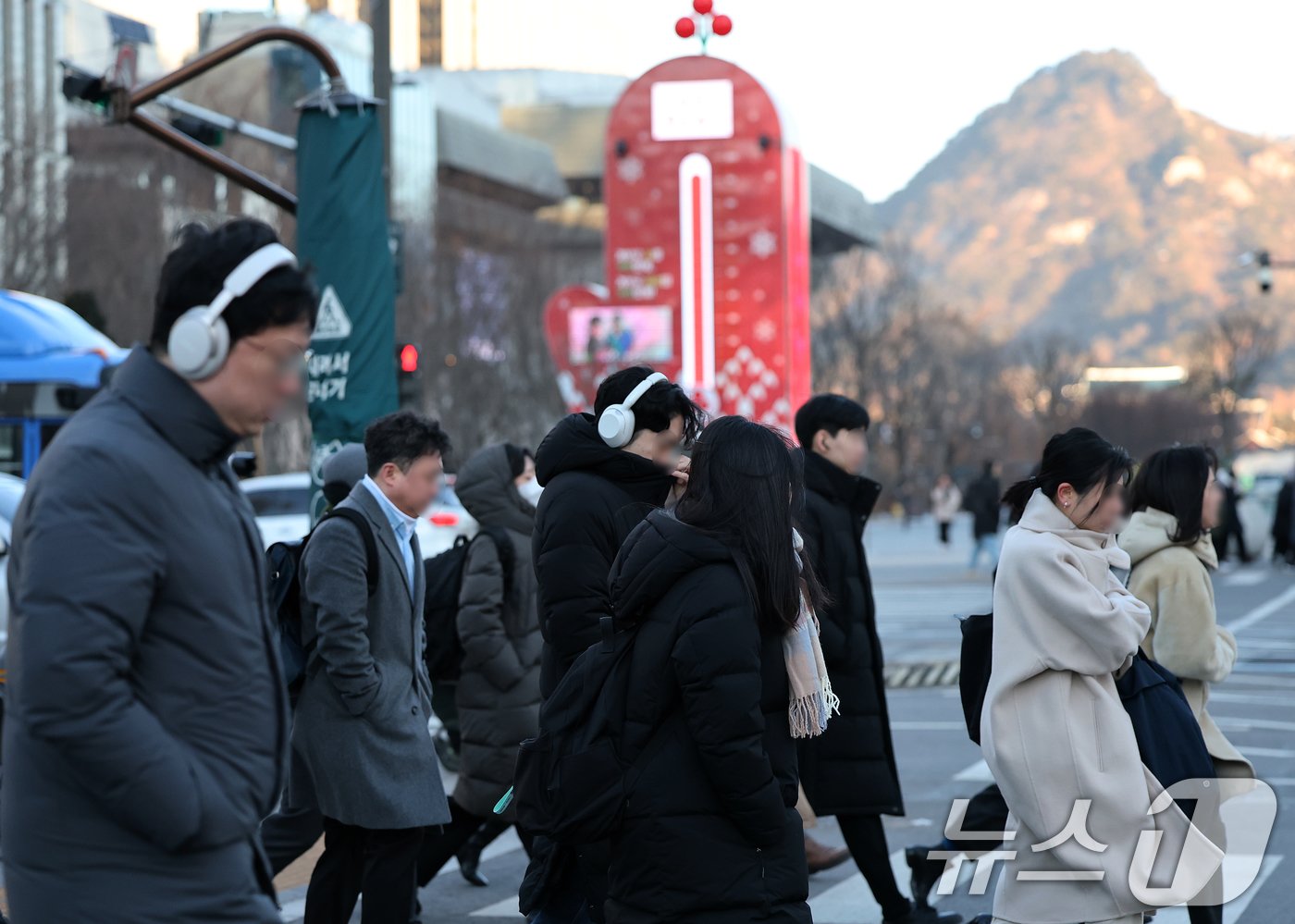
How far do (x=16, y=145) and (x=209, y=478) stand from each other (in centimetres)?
3065

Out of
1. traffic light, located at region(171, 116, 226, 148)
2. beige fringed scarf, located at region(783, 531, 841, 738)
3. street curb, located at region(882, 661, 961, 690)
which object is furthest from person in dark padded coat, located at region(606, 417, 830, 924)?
traffic light, located at region(171, 116, 226, 148)

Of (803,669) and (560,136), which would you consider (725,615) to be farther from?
(560,136)

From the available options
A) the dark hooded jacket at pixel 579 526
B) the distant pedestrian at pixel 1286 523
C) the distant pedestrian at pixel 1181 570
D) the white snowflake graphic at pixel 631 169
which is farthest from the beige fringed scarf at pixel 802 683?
the distant pedestrian at pixel 1286 523

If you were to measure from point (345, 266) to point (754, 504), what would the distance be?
24.4ft

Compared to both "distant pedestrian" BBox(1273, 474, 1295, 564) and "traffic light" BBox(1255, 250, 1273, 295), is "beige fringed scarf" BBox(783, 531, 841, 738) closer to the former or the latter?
"distant pedestrian" BBox(1273, 474, 1295, 564)

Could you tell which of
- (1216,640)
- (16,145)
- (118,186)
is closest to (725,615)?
(1216,640)

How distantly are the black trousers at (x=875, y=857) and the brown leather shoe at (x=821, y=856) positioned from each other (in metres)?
1.14

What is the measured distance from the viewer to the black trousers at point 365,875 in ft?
18.2

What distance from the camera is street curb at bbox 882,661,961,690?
1514 centimetres

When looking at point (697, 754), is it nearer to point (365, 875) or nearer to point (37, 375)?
→ point (365, 875)

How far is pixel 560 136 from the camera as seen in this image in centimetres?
10638

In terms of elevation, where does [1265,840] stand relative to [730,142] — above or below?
below

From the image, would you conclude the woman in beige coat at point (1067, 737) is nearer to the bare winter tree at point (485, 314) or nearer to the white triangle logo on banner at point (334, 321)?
the white triangle logo on banner at point (334, 321)

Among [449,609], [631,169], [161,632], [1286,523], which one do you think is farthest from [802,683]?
[1286,523]
